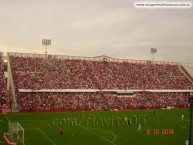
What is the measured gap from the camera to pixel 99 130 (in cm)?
4103

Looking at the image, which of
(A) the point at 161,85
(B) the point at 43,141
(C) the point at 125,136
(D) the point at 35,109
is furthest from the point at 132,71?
(B) the point at 43,141

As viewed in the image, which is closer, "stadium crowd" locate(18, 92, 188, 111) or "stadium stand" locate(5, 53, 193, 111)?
"stadium crowd" locate(18, 92, 188, 111)

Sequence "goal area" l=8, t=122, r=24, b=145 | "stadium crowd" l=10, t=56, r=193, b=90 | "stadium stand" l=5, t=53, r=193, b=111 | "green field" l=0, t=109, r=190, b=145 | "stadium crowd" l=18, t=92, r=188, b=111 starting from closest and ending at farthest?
"goal area" l=8, t=122, r=24, b=145 < "green field" l=0, t=109, r=190, b=145 < "stadium crowd" l=18, t=92, r=188, b=111 < "stadium stand" l=5, t=53, r=193, b=111 < "stadium crowd" l=10, t=56, r=193, b=90

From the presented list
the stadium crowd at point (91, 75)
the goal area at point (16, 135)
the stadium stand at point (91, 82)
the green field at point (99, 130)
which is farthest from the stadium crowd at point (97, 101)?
the goal area at point (16, 135)

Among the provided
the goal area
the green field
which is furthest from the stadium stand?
the goal area

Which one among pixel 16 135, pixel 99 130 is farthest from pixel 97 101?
pixel 16 135

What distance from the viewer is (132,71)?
83.9 m

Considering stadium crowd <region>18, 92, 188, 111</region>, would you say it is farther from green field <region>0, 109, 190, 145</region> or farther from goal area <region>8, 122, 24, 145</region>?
goal area <region>8, 122, 24, 145</region>

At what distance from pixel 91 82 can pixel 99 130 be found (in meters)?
33.3

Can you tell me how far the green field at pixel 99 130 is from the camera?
114 ft

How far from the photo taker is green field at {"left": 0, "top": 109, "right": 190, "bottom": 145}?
34750mm

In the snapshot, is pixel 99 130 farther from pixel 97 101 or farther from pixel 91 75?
pixel 91 75

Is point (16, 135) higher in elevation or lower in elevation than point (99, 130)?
higher

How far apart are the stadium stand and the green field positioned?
12.2 meters
